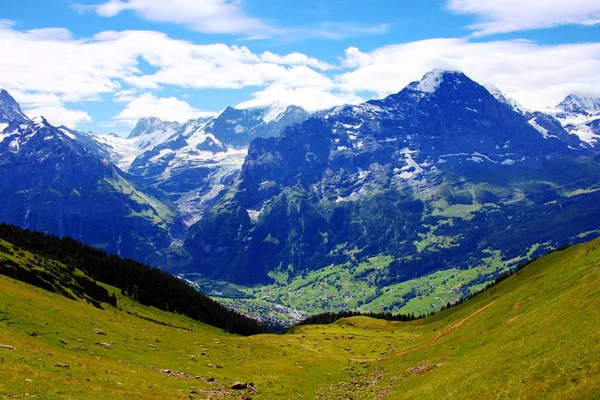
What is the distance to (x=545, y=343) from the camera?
50031mm

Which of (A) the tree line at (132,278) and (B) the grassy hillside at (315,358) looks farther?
(A) the tree line at (132,278)

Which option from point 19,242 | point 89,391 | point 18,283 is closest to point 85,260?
point 19,242

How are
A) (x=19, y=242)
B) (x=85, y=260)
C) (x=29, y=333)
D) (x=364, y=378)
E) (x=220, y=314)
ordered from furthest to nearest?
(x=220, y=314), (x=85, y=260), (x=19, y=242), (x=364, y=378), (x=29, y=333)

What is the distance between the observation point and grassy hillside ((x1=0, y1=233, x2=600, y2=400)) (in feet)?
141

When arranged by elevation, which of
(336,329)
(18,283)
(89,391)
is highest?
(18,283)

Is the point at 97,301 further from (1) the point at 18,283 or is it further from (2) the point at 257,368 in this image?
(2) the point at 257,368

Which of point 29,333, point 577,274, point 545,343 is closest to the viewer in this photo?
point 545,343

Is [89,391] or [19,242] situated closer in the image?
[89,391]

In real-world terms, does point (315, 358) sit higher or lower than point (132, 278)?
A: lower

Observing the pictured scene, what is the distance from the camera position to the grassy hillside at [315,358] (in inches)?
1688

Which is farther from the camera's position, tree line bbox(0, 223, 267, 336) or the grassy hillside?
tree line bbox(0, 223, 267, 336)

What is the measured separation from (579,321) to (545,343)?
4.56 m

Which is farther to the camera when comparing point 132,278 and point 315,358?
point 132,278

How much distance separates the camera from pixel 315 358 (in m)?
101
